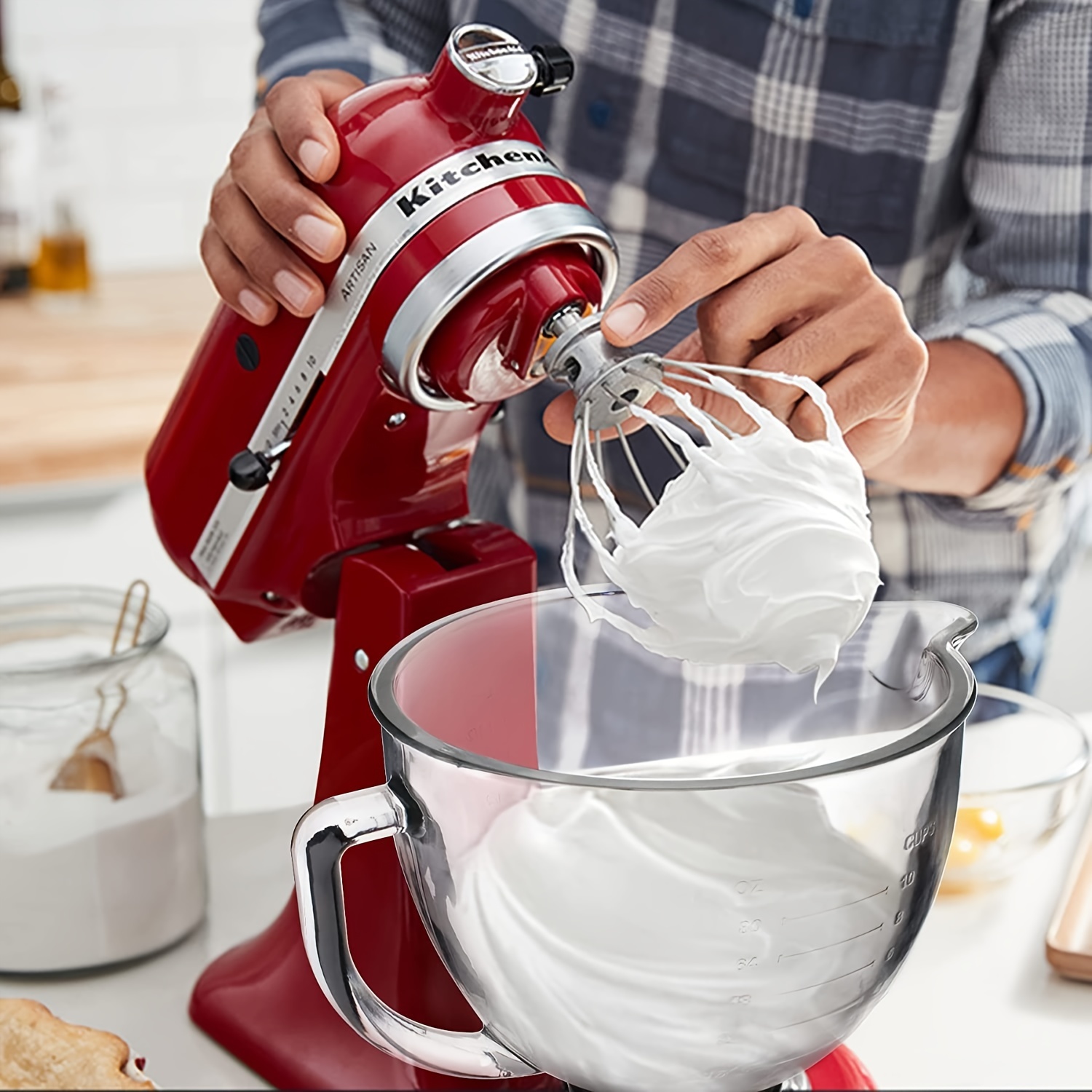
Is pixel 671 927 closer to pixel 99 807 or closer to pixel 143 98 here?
pixel 99 807

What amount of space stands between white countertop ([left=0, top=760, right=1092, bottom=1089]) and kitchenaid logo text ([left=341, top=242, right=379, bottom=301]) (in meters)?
0.36

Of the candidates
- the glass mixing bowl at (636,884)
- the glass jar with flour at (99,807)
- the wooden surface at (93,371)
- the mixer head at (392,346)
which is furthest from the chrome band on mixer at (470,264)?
the wooden surface at (93,371)

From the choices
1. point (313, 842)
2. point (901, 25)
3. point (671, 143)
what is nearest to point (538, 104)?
point (671, 143)

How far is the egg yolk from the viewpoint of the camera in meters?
0.76

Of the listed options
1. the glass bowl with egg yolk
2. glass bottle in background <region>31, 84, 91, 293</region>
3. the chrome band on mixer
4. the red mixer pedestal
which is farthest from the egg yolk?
glass bottle in background <region>31, 84, 91, 293</region>

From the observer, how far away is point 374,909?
2.12 feet

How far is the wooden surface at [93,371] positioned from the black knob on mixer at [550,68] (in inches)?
40.9

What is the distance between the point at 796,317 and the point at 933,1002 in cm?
34

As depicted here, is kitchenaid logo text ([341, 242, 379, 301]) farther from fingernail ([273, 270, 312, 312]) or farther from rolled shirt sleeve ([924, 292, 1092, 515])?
rolled shirt sleeve ([924, 292, 1092, 515])

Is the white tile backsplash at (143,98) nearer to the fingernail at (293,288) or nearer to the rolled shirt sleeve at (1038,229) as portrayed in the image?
the rolled shirt sleeve at (1038,229)

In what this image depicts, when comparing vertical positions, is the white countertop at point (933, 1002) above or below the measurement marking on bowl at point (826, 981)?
below

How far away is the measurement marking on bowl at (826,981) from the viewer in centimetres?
46

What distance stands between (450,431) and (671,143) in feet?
1.54

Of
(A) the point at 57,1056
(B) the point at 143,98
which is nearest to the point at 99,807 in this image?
(A) the point at 57,1056
